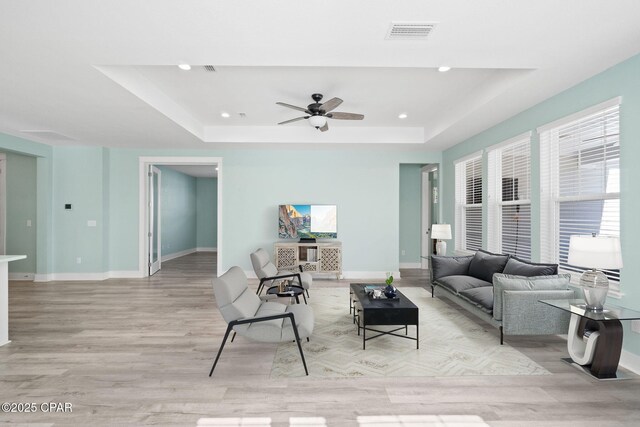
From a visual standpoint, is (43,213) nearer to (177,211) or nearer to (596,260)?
(177,211)

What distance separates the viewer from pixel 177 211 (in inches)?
387

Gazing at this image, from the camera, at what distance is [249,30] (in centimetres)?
230

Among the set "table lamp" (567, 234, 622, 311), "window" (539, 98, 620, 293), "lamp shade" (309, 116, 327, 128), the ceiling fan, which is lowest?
"table lamp" (567, 234, 622, 311)

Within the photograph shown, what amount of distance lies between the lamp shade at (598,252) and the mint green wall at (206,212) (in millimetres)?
10499

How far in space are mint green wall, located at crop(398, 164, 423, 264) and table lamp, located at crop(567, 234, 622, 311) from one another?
16.6 ft

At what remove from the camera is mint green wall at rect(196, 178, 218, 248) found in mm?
11266

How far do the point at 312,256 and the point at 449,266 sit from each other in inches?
100

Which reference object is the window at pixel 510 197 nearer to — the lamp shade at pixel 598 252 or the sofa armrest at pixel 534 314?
the sofa armrest at pixel 534 314

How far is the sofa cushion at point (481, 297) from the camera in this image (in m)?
3.36

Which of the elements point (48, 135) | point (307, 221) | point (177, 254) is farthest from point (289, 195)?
point (177, 254)

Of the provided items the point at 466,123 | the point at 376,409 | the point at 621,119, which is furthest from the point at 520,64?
the point at 376,409

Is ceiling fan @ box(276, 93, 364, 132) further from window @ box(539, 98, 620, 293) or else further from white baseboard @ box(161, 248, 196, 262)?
white baseboard @ box(161, 248, 196, 262)

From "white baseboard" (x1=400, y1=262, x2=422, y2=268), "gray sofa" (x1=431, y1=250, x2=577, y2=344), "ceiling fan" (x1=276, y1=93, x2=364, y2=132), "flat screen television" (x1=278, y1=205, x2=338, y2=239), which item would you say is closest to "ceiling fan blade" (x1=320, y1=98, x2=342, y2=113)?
"ceiling fan" (x1=276, y1=93, x2=364, y2=132)

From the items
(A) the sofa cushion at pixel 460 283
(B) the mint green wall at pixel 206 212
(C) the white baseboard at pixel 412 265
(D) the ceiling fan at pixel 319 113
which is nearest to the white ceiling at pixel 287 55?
(D) the ceiling fan at pixel 319 113
